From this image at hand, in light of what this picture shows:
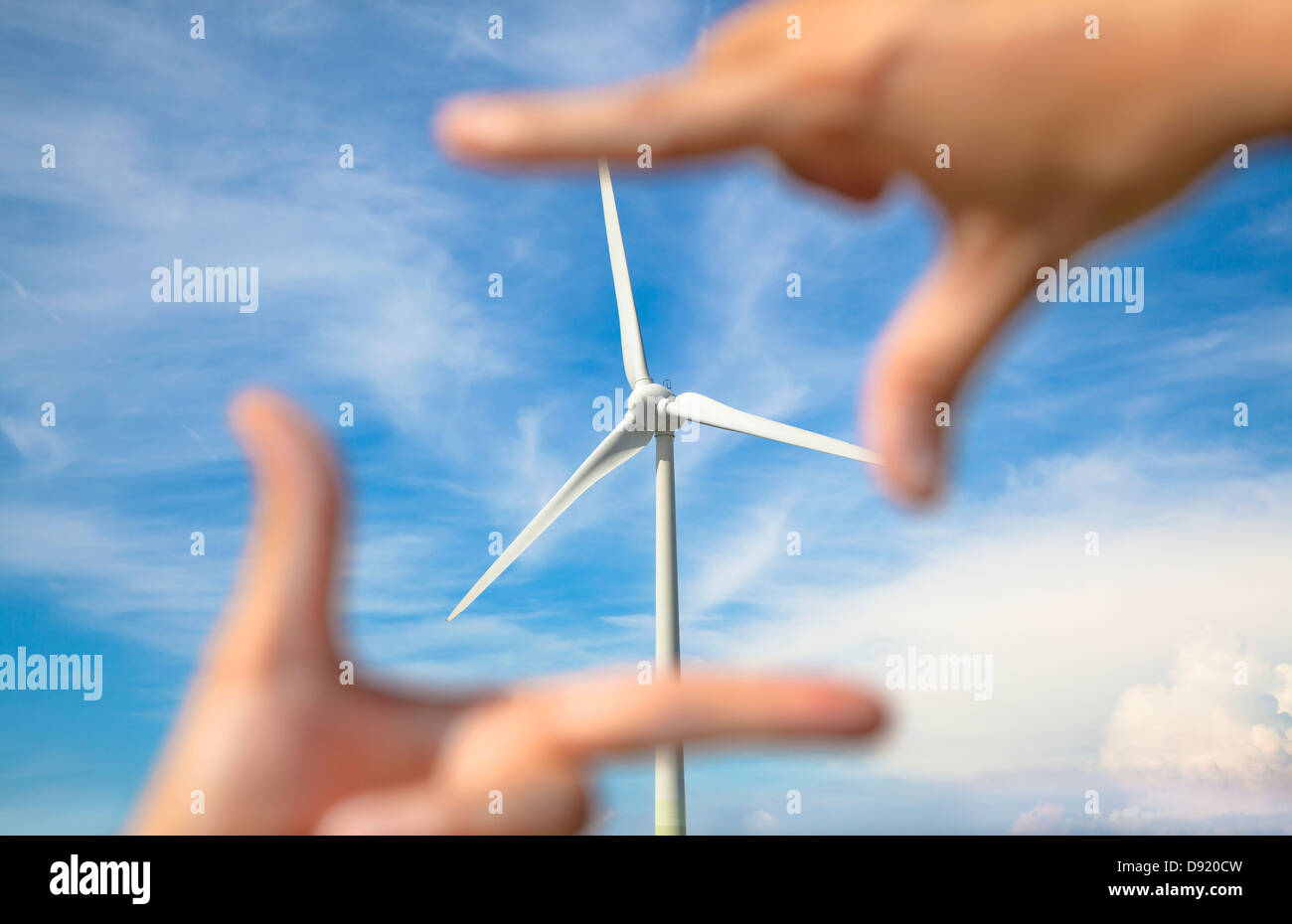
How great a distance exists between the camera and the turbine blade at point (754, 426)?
19547 millimetres

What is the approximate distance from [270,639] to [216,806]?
415 millimetres

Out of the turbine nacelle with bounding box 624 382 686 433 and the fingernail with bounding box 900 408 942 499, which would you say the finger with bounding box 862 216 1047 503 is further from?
the turbine nacelle with bounding box 624 382 686 433

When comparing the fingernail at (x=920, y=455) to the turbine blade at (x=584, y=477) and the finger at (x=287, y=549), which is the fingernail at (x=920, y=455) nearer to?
the finger at (x=287, y=549)

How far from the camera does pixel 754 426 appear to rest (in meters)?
19.8

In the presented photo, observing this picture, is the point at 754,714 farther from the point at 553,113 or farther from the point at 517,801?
the point at 553,113

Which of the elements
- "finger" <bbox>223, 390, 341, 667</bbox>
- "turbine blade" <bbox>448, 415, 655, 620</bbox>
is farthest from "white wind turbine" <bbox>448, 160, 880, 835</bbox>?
"finger" <bbox>223, 390, 341, 667</bbox>

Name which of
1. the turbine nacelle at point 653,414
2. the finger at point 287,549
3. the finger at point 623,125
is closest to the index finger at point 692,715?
the finger at point 287,549

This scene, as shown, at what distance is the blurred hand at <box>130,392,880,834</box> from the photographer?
1.89 metres

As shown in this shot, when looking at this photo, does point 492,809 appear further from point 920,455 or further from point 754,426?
point 754,426

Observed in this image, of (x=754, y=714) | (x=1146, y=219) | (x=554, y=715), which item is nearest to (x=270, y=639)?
(x=554, y=715)

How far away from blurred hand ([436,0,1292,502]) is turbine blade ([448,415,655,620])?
17.3m

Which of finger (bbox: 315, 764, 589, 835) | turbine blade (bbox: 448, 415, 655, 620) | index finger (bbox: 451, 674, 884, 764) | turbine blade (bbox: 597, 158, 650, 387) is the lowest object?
finger (bbox: 315, 764, 589, 835)

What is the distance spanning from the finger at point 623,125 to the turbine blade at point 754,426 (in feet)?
56.6

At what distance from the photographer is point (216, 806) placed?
7.95ft
